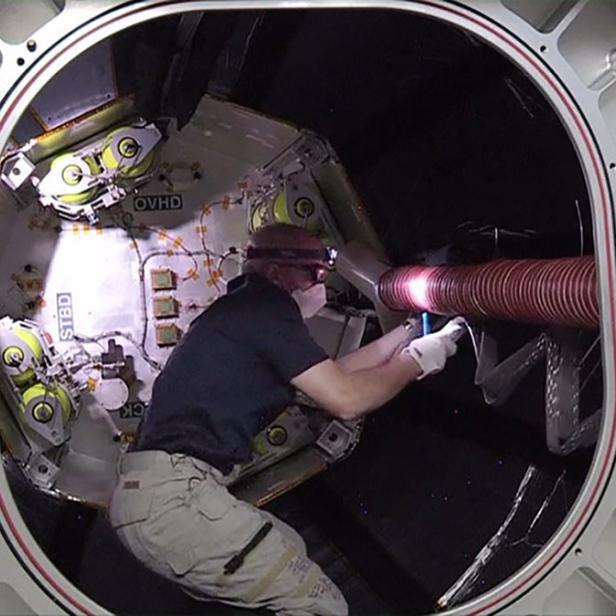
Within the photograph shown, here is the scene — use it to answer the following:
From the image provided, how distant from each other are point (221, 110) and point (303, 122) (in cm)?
28

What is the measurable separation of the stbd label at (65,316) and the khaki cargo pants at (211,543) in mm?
731

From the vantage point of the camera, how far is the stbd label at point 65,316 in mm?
3539

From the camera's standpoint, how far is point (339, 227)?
3754 millimetres

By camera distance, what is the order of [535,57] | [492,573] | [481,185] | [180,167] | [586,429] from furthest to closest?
[180,167] → [481,185] → [492,573] → [586,429] → [535,57]

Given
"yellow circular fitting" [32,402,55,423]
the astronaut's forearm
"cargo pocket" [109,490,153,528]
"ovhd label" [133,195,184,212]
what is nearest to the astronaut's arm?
the astronaut's forearm

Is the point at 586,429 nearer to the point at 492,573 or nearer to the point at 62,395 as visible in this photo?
the point at 492,573

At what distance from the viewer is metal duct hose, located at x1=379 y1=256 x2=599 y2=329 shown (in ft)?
7.78

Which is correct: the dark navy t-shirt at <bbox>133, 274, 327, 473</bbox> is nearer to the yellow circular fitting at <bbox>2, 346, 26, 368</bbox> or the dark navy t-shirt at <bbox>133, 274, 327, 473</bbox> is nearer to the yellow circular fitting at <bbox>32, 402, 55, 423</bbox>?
the yellow circular fitting at <bbox>32, 402, 55, 423</bbox>

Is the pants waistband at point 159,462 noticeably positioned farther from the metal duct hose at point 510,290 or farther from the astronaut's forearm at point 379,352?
the metal duct hose at point 510,290

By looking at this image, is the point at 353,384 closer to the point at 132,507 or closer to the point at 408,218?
the point at 132,507

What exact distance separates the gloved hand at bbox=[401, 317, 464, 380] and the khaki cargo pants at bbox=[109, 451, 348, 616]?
63 cm

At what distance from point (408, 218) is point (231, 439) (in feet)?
3.62

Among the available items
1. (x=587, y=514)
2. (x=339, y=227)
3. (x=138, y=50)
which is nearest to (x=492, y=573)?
(x=587, y=514)

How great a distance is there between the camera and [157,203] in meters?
3.66
